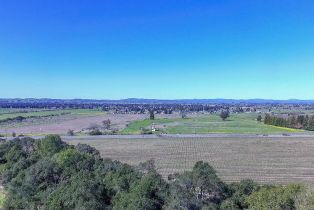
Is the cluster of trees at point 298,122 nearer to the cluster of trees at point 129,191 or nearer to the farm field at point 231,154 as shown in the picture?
the farm field at point 231,154

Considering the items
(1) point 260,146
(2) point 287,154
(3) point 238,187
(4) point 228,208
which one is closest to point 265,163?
A: (2) point 287,154

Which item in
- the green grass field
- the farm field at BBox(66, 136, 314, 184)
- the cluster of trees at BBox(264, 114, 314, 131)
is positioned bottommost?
the farm field at BBox(66, 136, 314, 184)

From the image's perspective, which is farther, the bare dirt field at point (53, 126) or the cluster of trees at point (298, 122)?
the cluster of trees at point (298, 122)

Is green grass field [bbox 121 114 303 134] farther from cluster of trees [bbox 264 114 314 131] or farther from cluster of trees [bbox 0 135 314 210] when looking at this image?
cluster of trees [bbox 0 135 314 210]

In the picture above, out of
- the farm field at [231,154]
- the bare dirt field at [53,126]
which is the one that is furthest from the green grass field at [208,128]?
the farm field at [231,154]

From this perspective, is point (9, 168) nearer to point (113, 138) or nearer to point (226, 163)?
point (226, 163)

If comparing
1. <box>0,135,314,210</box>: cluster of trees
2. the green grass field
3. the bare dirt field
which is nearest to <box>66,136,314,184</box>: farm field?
<box>0,135,314,210</box>: cluster of trees
